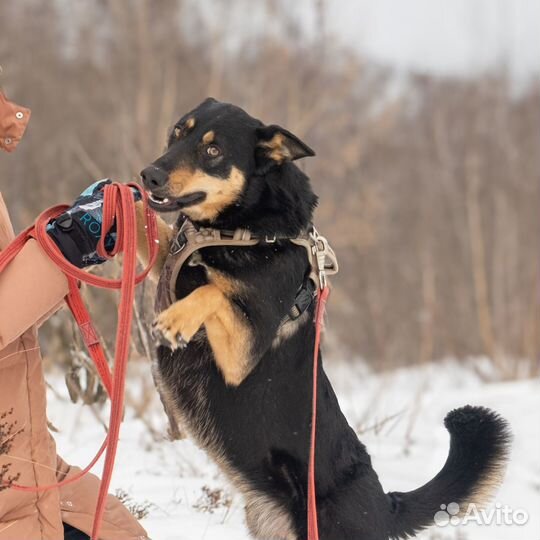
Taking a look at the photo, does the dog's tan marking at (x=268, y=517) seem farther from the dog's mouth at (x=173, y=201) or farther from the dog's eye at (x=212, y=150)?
the dog's eye at (x=212, y=150)

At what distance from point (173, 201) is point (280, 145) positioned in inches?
19.4

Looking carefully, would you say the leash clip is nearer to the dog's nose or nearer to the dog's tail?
the dog's nose

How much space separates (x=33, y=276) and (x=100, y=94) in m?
18.2

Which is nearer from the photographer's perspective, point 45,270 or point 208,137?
point 45,270

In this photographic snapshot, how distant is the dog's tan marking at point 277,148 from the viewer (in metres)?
2.90

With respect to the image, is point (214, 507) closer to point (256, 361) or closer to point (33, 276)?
point (256, 361)

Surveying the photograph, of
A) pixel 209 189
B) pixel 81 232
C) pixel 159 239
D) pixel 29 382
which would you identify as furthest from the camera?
pixel 159 239

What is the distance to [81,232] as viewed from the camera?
2131mm

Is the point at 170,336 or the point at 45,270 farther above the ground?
the point at 45,270

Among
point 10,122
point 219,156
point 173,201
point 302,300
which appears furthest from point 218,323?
point 10,122

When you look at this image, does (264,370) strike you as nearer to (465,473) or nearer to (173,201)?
(173,201)

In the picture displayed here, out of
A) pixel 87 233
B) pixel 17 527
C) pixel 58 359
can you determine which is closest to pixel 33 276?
pixel 87 233

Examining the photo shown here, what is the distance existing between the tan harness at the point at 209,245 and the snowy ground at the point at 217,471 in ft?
3.86

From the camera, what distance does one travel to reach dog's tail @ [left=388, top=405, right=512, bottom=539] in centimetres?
298
